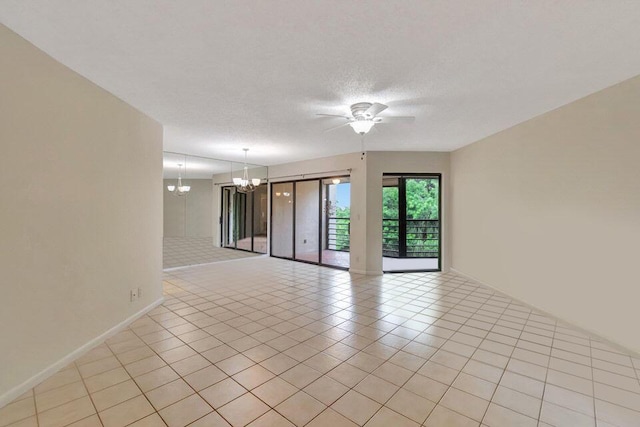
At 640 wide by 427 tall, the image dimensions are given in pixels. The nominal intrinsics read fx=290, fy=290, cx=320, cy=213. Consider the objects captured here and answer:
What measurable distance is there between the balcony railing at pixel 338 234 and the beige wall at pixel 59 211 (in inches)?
179

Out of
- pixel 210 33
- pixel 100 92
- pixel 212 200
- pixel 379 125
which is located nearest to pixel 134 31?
pixel 210 33

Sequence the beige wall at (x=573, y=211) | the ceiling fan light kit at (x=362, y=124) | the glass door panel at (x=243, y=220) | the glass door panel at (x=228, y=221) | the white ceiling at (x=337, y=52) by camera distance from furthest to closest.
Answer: the glass door panel at (x=228, y=221), the glass door panel at (x=243, y=220), the ceiling fan light kit at (x=362, y=124), the beige wall at (x=573, y=211), the white ceiling at (x=337, y=52)

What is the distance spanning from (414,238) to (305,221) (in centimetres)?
285

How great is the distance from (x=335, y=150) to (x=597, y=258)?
423cm

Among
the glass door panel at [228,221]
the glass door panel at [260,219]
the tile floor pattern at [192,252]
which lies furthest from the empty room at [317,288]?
the glass door panel at [228,221]

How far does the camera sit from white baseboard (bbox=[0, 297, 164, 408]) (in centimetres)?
197

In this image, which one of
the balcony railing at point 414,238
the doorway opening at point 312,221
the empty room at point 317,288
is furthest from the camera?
the balcony railing at point 414,238

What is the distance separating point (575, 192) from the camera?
3240 mm

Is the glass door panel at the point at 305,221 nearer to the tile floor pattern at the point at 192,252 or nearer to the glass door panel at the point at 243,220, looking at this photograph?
the tile floor pattern at the point at 192,252

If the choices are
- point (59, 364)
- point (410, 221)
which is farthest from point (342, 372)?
point (410, 221)

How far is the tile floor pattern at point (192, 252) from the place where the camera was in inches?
276

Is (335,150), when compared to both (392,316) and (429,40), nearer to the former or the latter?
(392,316)

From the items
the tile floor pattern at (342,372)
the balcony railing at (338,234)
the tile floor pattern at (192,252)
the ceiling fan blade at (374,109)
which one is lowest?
the tile floor pattern at (342,372)

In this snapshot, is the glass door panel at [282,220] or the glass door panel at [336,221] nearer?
the glass door panel at [336,221]
